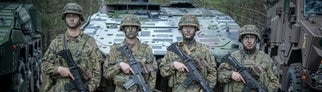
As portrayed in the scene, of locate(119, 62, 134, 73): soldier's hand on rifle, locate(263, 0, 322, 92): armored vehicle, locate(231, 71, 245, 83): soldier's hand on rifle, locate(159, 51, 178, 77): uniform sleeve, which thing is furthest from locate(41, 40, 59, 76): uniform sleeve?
locate(263, 0, 322, 92): armored vehicle

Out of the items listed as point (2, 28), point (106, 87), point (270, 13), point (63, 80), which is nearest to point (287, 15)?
point (270, 13)

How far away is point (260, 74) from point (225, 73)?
0.38m

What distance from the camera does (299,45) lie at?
948 cm

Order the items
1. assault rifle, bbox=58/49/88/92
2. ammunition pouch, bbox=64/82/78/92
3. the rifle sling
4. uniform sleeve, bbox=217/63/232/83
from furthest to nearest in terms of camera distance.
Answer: the rifle sling < uniform sleeve, bbox=217/63/232/83 < ammunition pouch, bbox=64/82/78/92 < assault rifle, bbox=58/49/88/92

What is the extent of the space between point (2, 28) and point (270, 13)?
7.56 m

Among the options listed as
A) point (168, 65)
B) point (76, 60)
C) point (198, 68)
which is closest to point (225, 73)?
point (198, 68)

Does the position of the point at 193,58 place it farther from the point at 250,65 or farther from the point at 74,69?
the point at 74,69

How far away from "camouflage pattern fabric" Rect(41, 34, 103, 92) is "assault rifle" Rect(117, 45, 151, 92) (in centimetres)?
32

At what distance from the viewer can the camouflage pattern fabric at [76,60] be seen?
596 centimetres

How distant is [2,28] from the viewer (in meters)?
8.74

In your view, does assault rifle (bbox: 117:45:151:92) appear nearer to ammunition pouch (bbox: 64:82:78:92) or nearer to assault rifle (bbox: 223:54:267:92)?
ammunition pouch (bbox: 64:82:78:92)

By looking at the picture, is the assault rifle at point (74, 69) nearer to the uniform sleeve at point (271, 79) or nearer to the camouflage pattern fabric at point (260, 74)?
the camouflage pattern fabric at point (260, 74)

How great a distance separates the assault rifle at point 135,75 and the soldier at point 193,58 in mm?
359

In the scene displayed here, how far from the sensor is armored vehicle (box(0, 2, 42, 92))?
8344 mm
